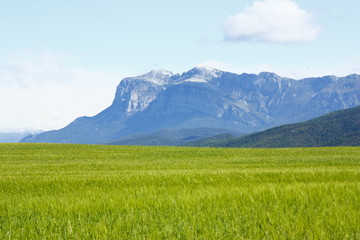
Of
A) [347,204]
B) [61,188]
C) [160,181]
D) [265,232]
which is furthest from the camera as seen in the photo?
[160,181]

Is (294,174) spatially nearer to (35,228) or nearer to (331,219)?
(331,219)

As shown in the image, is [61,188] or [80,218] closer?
[80,218]

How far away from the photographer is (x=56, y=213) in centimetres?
897

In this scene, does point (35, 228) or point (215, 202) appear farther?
point (215, 202)

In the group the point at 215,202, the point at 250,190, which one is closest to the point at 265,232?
the point at 215,202

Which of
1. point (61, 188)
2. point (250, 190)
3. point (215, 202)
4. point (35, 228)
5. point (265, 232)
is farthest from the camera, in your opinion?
point (61, 188)

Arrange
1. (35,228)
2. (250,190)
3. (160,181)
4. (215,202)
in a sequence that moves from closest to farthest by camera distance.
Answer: (35,228)
(215,202)
(250,190)
(160,181)

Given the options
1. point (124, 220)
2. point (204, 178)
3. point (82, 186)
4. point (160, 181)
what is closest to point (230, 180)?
point (204, 178)

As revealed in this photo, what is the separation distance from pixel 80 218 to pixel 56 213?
83 cm

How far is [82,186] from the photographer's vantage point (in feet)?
47.5

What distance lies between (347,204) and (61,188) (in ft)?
32.1

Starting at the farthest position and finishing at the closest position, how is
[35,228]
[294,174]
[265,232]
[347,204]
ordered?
[294,174] < [347,204] < [35,228] < [265,232]

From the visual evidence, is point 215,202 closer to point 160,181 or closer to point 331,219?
point 331,219

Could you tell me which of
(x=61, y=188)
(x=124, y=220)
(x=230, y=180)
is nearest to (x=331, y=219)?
(x=124, y=220)
